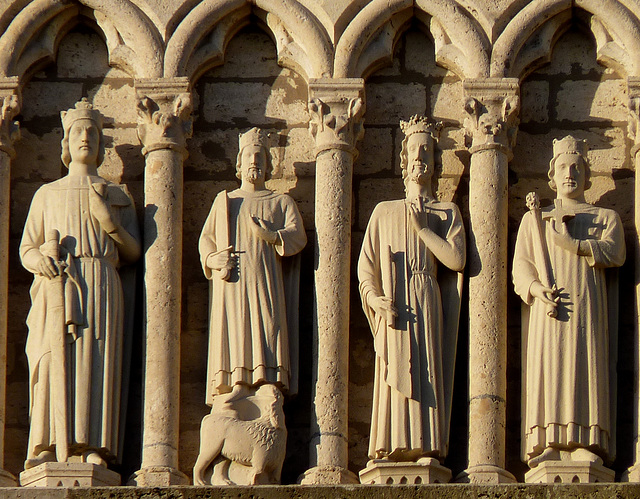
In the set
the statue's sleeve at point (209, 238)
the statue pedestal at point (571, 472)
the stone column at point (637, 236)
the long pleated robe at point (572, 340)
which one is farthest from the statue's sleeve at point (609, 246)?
the statue's sleeve at point (209, 238)

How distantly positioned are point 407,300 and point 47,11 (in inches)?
103

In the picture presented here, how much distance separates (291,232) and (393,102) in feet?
3.51


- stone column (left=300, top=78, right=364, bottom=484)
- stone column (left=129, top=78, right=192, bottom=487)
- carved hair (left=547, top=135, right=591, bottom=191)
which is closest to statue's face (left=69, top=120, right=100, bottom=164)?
stone column (left=129, top=78, right=192, bottom=487)

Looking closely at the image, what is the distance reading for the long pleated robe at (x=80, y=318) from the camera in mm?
13648

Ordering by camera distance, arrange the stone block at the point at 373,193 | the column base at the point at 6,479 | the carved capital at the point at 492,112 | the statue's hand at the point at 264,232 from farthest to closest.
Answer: the stone block at the point at 373,193, the carved capital at the point at 492,112, the statue's hand at the point at 264,232, the column base at the point at 6,479

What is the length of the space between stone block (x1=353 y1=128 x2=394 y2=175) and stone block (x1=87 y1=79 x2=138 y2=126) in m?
1.24

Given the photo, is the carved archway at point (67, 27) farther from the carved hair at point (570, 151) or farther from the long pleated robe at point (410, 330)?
the carved hair at point (570, 151)

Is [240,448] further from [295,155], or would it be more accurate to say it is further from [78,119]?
[78,119]

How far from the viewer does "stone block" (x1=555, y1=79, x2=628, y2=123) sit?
14406 mm

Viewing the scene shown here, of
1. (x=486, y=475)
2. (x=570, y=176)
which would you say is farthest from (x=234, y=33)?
(x=486, y=475)

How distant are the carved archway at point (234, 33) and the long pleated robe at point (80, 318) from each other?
87cm

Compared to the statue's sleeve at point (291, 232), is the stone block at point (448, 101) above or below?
above

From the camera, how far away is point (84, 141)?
46.4 feet

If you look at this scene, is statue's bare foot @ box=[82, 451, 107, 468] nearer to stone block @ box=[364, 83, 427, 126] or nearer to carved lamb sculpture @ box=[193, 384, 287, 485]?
carved lamb sculpture @ box=[193, 384, 287, 485]
